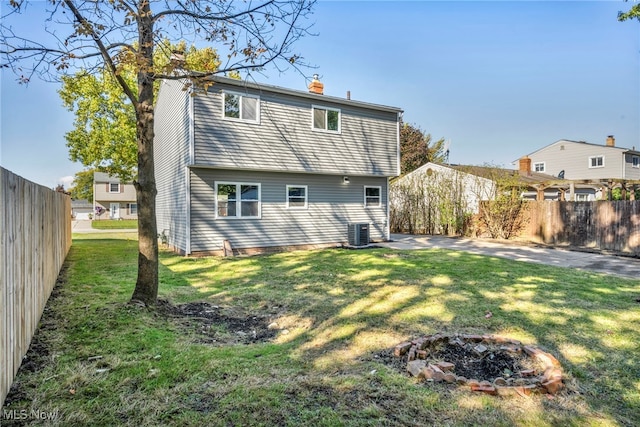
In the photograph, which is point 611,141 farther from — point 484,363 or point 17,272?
point 17,272

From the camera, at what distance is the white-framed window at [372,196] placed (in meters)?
15.1

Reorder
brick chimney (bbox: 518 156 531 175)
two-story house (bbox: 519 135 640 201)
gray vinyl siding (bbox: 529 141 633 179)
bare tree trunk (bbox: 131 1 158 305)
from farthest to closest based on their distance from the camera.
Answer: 1. gray vinyl siding (bbox: 529 141 633 179)
2. two-story house (bbox: 519 135 640 201)
3. brick chimney (bbox: 518 156 531 175)
4. bare tree trunk (bbox: 131 1 158 305)

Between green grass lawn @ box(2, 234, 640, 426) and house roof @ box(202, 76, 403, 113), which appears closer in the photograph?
green grass lawn @ box(2, 234, 640, 426)

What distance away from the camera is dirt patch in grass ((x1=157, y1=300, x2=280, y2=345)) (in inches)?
165

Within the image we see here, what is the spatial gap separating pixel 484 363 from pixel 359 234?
1032cm

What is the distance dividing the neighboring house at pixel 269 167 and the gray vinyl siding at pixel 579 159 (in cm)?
2562

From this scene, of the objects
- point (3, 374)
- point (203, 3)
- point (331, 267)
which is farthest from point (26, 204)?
point (331, 267)

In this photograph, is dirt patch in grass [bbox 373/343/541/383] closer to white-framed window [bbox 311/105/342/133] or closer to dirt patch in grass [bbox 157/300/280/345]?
dirt patch in grass [bbox 157/300/280/345]

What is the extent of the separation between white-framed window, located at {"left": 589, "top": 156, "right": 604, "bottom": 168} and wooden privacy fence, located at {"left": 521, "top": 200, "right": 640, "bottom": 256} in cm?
2217

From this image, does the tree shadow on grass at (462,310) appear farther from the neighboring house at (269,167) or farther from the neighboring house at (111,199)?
the neighboring house at (111,199)

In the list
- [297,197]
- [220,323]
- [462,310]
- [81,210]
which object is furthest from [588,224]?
[81,210]

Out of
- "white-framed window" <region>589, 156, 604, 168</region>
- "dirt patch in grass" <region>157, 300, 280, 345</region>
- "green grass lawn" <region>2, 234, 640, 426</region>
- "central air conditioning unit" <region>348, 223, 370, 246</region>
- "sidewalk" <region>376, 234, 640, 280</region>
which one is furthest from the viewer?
Answer: "white-framed window" <region>589, 156, 604, 168</region>

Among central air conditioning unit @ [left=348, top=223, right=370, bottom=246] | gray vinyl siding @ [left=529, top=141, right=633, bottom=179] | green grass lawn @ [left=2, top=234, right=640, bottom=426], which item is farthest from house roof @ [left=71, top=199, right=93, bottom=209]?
gray vinyl siding @ [left=529, top=141, right=633, bottom=179]

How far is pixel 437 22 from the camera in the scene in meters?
10.3
